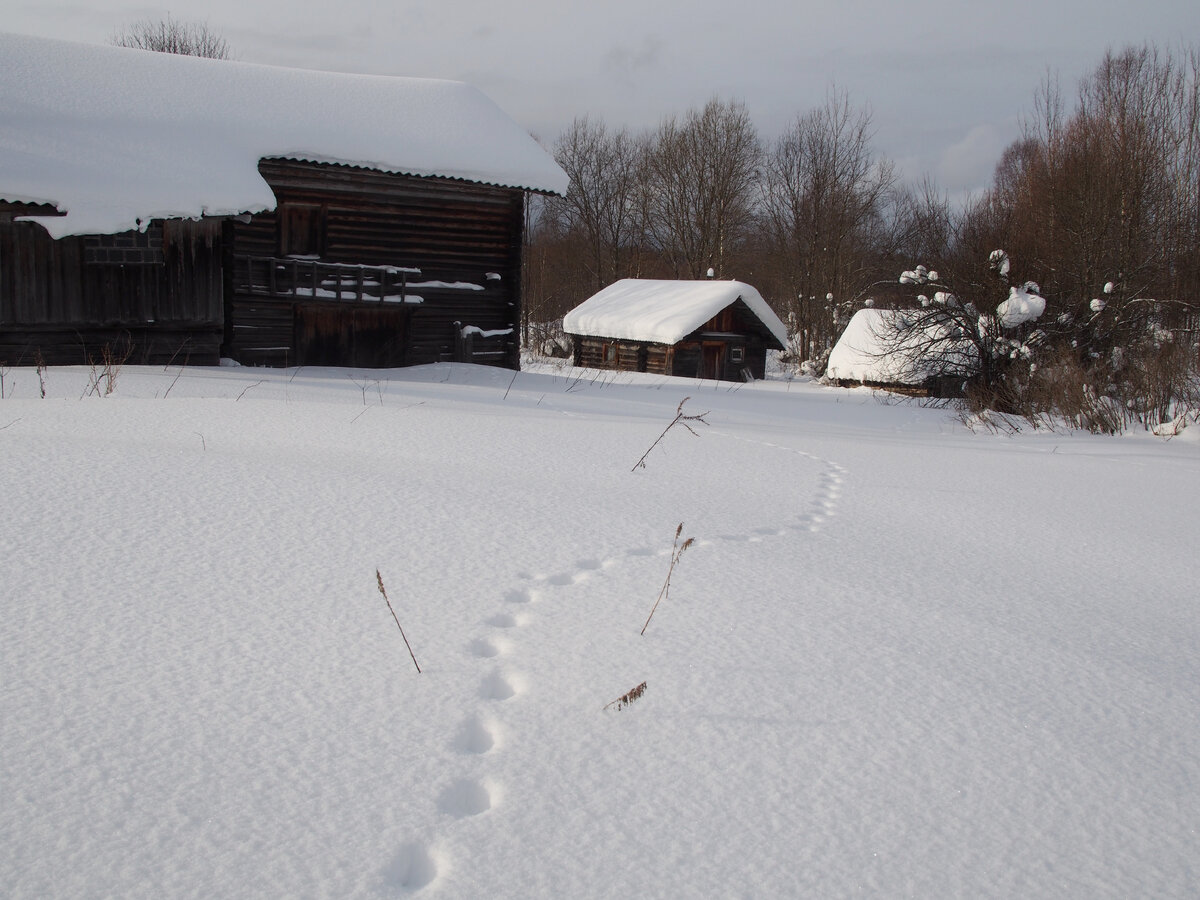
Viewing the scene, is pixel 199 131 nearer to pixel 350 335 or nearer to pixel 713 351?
pixel 350 335

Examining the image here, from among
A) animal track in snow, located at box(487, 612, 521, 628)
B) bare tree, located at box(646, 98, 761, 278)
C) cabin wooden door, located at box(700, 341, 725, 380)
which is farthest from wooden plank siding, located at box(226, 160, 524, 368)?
bare tree, located at box(646, 98, 761, 278)

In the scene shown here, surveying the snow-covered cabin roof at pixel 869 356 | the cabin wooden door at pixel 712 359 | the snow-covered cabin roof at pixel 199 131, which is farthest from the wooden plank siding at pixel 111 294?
the cabin wooden door at pixel 712 359

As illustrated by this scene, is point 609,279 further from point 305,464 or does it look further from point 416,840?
point 416,840

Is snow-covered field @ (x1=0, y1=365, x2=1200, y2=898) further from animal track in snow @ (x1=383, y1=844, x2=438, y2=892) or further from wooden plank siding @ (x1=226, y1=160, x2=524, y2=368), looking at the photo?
wooden plank siding @ (x1=226, y1=160, x2=524, y2=368)

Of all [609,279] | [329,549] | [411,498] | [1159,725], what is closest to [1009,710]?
[1159,725]

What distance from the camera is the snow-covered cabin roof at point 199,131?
35.5 feet

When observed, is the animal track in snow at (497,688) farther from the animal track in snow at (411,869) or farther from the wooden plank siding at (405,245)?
the wooden plank siding at (405,245)

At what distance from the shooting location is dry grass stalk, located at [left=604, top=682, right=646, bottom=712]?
202cm

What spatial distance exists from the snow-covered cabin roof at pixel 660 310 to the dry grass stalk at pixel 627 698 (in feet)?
76.5

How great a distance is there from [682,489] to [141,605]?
272 centimetres

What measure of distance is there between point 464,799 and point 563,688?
492 millimetres

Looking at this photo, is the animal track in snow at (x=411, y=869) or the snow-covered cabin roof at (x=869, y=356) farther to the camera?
the snow-covered cabin roof at (x=869, y=356)

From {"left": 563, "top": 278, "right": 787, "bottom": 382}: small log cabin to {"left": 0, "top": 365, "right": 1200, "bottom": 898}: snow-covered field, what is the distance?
2181 cm

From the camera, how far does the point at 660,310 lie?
27.0 meters
